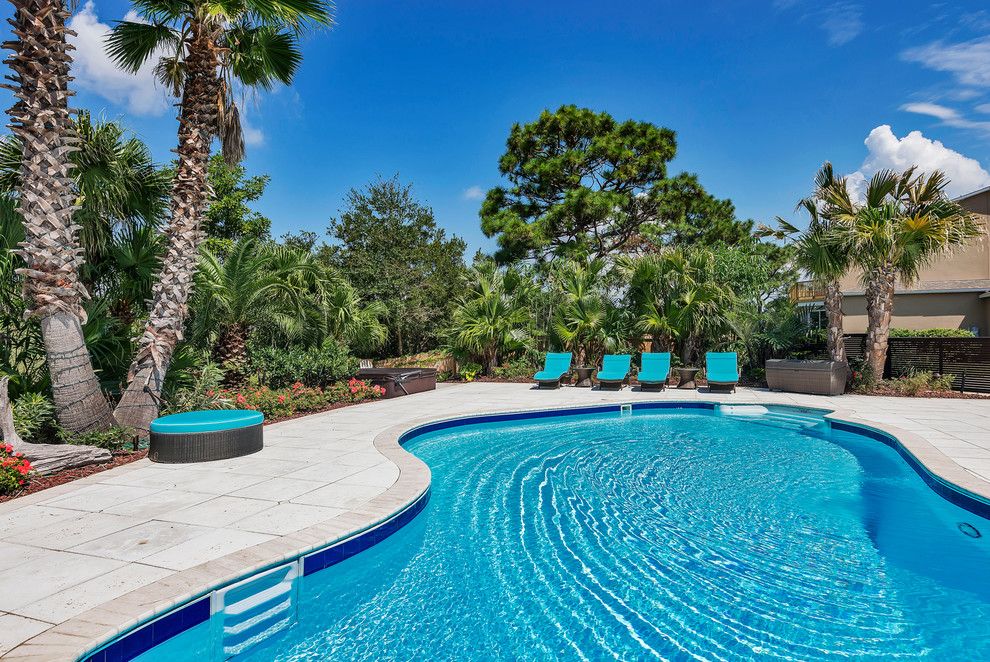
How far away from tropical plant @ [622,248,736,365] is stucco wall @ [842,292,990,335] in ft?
36.2

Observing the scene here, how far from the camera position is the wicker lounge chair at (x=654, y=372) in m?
12.5

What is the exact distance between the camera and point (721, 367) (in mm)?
12438

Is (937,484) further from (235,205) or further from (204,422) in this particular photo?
(235,205)

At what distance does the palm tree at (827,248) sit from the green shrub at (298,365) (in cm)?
1044

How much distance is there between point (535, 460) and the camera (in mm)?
6926

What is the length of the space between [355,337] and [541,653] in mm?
11570

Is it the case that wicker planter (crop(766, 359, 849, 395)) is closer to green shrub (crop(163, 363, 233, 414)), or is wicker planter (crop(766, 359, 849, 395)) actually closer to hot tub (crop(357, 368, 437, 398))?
hot tub (crop(357, 368, 437, 398))

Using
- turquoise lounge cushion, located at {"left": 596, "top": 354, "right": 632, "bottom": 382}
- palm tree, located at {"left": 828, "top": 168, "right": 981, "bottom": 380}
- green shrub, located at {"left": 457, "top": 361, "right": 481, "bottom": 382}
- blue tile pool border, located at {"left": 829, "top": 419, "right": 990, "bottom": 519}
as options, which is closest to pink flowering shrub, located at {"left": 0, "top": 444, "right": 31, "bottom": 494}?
blue tile pool border, located at {"left": 829, "top": 419, "right": 990, "bottom": 519}

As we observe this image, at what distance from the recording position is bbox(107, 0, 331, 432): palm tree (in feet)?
22.7

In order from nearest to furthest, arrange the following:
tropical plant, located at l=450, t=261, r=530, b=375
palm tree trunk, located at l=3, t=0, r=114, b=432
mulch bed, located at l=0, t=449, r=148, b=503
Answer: mulch bed, located at l=0, t=449, r=148, b=503 → palm tree trunk, located at l=3, t=0, r=114, b=432 → tropical plant, located at l=450, t=261, r=530, b=375

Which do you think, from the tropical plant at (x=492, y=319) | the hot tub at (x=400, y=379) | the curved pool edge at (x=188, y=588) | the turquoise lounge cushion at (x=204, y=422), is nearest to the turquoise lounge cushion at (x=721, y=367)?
the tropical plant at (x=492, y=319)

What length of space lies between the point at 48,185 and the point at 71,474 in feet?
10.4

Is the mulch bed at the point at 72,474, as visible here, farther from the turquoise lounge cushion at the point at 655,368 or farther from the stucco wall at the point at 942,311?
the stucco wall at the point at 942,311

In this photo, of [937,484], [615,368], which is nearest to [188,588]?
[937,484]
